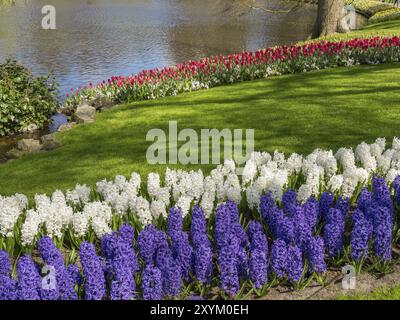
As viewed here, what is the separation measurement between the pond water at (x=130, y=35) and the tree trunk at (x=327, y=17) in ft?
16.1

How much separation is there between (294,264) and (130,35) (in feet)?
96.6

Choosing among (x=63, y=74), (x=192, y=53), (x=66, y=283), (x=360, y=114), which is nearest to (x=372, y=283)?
(x=66, y=283)

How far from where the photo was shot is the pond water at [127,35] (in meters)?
23.5

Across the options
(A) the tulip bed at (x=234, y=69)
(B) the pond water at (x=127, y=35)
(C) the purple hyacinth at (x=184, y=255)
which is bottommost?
(C) the purple hyacinth at (x=184, y=255)

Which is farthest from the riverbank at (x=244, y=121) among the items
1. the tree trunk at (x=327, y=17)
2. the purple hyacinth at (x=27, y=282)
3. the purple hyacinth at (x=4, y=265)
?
the tree trunk at (x=327, y=17)

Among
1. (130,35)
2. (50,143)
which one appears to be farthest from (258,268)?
(130,35)

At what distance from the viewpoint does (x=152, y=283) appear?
447 cm

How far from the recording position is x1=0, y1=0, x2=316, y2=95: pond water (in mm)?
24000

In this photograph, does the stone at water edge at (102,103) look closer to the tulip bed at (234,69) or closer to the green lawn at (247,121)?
the tulip bed at (234,69)

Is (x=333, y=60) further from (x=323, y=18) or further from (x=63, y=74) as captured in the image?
(x=63, y=74)

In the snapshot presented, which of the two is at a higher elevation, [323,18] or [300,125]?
[323,18]

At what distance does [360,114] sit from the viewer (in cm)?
1060

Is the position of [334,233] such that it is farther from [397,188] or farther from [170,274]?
[170,274]

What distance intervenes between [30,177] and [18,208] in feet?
9.96
